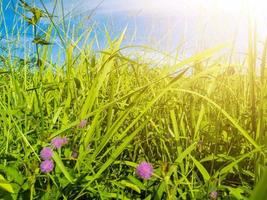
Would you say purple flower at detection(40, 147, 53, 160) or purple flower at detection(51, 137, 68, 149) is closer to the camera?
purple flower at detection(40, 147, 53, 160)

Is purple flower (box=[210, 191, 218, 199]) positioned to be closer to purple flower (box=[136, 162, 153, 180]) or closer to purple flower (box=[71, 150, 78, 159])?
purple flower (box=[136, 162, 153, 180])

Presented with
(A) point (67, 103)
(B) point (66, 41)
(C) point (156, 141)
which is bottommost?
(C) point (156, 141)

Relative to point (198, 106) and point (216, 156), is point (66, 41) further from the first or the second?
point (216, 156)

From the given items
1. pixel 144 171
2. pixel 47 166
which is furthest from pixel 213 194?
pixel 47 166

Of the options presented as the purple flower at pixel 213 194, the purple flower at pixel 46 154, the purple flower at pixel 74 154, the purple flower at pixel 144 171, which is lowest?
the purple flower at pixel 74 154

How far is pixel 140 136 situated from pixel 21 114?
0.44 meters

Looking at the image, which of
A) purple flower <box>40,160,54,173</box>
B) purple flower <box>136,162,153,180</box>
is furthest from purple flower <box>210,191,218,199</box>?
purple flower <box>40,160,54,173</box>

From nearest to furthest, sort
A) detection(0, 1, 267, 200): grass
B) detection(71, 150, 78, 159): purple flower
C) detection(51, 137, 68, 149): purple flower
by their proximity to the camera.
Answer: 1. detection(0, 1, 267, 200): grass
2. detection(51, 137, 68, 149): purple flower
3. detection(71, 150, 78, 159): purple flower

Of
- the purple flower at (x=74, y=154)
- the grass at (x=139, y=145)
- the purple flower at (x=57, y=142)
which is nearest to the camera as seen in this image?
the grass at (x=139, y=145)

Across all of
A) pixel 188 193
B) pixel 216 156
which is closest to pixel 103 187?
pixel 188 193

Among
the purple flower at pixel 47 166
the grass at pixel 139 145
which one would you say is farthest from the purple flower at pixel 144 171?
the purple flower at pixel 47 166

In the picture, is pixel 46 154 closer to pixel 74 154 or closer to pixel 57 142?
pixel 57 142

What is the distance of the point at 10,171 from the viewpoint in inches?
39.3

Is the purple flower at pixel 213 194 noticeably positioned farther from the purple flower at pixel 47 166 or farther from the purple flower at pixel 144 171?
the purple flower at pixel 47 166
